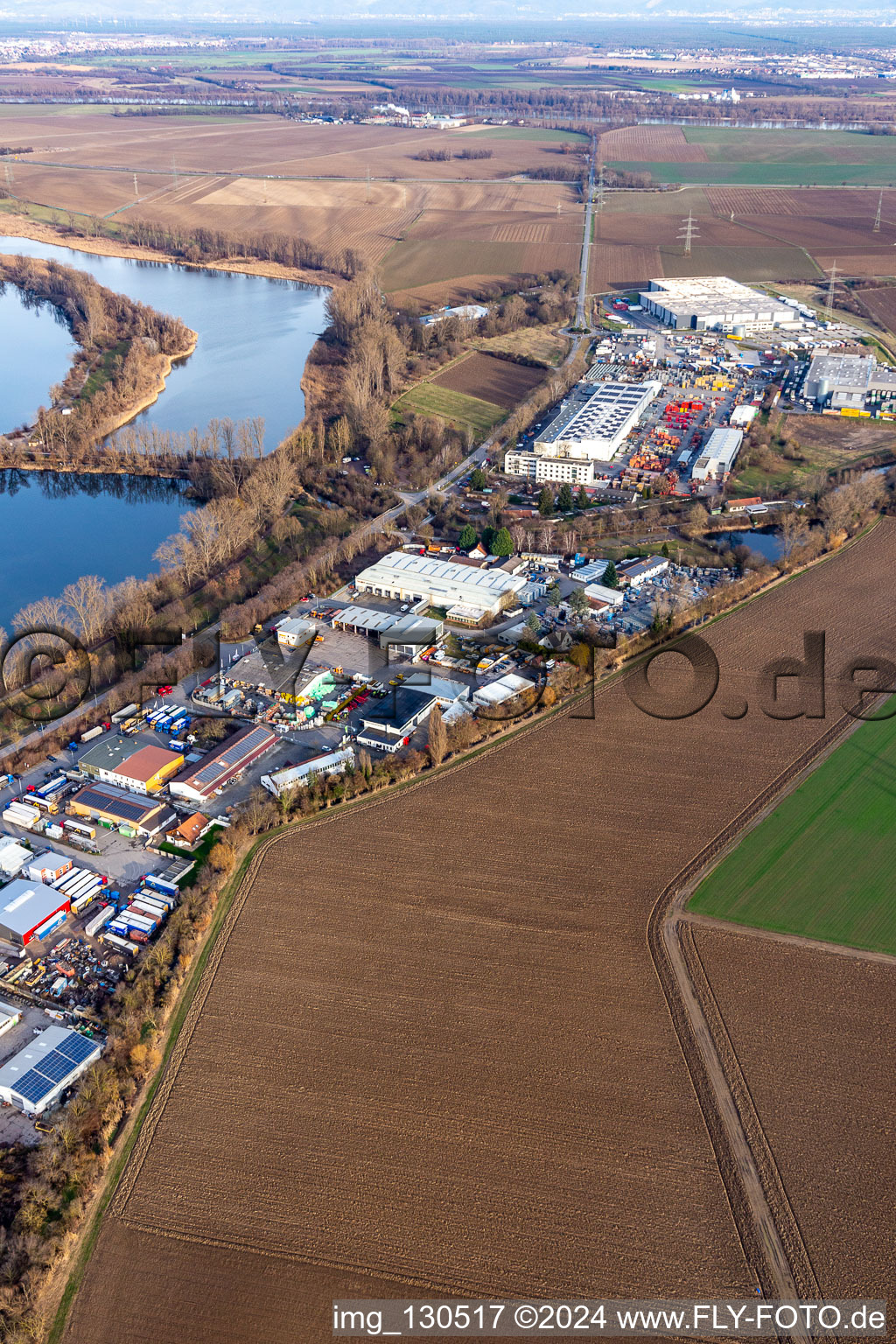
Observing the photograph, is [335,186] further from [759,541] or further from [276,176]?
[759,541]

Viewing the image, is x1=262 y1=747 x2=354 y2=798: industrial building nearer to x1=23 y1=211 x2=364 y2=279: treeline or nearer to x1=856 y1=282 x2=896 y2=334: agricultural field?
x1=856 y1=282 x2=896 y2=334: agricultural field

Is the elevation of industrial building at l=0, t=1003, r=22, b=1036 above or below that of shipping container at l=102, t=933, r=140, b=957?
below

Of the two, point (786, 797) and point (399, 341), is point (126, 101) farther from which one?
point (786, 797)

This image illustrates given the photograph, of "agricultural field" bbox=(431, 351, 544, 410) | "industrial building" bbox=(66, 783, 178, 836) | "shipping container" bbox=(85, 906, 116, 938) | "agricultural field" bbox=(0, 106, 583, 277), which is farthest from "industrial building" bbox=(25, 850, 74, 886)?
"agricultural field" bbox=(0, 106, 583, 277)

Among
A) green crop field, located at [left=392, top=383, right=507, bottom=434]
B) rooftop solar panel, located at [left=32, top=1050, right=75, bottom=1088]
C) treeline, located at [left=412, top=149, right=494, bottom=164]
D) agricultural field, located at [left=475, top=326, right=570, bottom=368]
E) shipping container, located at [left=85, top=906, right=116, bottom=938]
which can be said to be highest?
treeline, located at [left=412, top=149, right=494, bottom=164]

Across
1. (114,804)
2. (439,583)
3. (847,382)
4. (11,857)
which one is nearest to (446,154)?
(847,382)

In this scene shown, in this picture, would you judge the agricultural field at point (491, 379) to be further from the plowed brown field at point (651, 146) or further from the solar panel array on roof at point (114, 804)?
the plowed brown field at point (651, 146)
